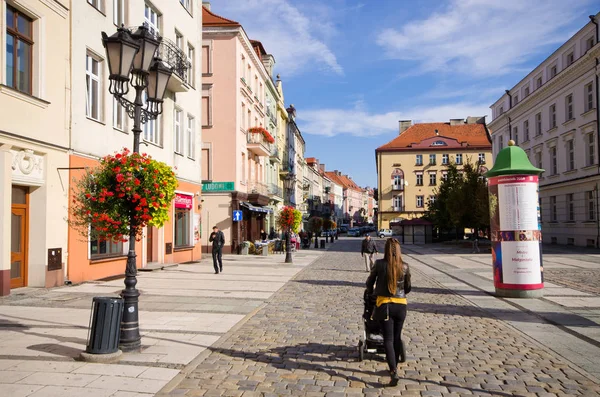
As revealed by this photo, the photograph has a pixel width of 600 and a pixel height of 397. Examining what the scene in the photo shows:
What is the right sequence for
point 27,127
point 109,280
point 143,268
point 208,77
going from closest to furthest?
point 27,127, point 109,280, point 143,268, point 208,77

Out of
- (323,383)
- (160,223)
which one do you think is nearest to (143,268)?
(160,223)

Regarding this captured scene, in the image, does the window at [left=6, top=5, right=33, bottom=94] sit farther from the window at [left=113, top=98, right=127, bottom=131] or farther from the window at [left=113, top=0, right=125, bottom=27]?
the window at [left=113, top=0, right=125, bottom=27]

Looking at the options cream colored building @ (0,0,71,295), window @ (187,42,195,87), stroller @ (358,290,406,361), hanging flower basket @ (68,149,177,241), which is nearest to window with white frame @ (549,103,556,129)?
window @ (187,42,195,87)

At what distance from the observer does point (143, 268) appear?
723 inches

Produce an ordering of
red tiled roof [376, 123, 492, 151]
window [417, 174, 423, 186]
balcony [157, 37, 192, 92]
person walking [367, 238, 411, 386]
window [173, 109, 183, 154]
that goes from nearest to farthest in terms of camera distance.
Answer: person walking [367, 238, 411, 386] < balcony [157, 37, 192, 92] < window [173, 109, 183, 154] < window [417, 174, 423, 186] < red tiled roof [376, 123, 492, 151]

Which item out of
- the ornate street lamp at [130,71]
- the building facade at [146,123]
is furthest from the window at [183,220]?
the ornate street lamp at [130,71]

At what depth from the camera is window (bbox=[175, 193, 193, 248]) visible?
72.7 feet

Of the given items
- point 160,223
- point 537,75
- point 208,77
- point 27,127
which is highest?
point 537,75

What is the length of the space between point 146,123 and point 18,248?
15.6ft

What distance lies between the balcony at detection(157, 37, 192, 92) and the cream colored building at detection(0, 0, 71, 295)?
5863 millimetres

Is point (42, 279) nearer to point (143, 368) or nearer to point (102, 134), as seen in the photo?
point (102, 134)

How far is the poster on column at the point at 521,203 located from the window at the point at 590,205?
24172 mm

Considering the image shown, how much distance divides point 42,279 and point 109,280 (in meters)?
2.70

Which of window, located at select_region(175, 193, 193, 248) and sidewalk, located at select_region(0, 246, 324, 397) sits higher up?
window, located at select_region(175, 193, 193, 248)
